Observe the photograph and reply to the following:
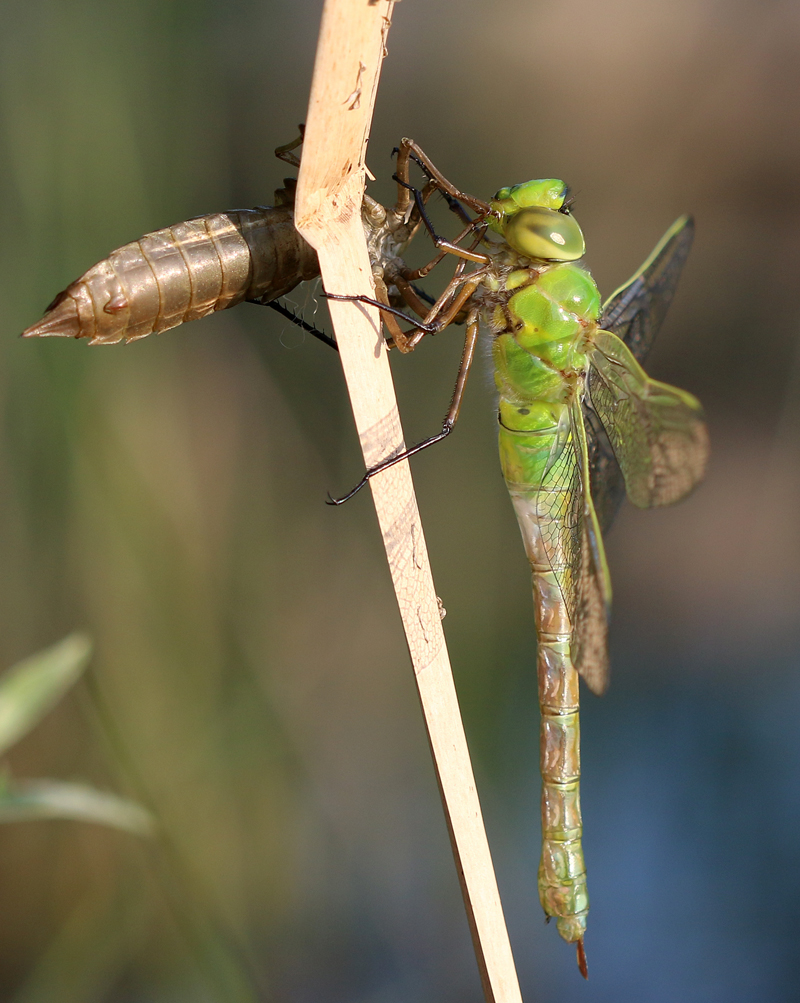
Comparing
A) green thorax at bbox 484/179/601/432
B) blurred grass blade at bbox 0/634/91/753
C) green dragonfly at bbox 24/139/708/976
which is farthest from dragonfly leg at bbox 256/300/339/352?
blurred grass blade at bbox 0/634/91/753

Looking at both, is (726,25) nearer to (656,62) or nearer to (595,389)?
(656,62)

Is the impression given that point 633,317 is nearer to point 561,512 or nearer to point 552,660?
point 561,512

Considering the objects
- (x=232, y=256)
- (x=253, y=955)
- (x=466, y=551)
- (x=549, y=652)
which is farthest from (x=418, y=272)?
(x=253, y=955)

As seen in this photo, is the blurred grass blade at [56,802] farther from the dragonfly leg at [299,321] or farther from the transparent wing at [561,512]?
the transparent wing at [561,512]

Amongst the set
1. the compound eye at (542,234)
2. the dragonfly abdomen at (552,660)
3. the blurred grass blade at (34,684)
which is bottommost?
the dragonfly abdomen at (552,660)

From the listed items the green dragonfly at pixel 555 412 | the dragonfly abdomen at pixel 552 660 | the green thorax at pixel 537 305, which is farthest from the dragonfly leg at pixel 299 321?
the dragonfly abdomen at pixel 552 660

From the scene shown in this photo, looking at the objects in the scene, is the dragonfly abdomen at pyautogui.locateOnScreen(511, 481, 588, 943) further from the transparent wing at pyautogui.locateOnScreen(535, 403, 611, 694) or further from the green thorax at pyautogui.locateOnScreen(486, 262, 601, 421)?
the green thorax at pyautogui.locateOnScreen(486, 262, 601, 421)

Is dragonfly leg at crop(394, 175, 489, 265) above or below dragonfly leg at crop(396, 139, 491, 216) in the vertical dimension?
below
